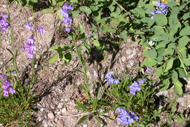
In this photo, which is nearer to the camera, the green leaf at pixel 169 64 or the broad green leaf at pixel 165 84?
the green leaf at pixel 169 64

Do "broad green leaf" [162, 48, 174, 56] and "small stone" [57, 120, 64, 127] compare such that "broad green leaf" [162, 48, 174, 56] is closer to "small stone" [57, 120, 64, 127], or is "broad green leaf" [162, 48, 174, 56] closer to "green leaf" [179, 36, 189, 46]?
"green leaf" [179, 36, 189, 46]

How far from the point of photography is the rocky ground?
2346 mm

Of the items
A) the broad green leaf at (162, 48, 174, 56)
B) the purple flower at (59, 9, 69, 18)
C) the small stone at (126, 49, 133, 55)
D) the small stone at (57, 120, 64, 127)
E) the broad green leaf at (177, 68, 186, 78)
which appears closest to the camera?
the purple flower at (59, 9, 69, 18)

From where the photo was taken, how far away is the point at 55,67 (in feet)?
8.41

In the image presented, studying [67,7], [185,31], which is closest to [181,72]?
[185,31]

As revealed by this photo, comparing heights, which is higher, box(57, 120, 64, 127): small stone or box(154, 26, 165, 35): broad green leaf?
box(154, 26, 165, 35): broad green leaf

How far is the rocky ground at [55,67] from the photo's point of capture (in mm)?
2346

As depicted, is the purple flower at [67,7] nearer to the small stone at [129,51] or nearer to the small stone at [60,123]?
the small stone at [129,51]

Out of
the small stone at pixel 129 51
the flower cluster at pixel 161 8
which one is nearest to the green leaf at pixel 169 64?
the flower cluster at pixel 161 8

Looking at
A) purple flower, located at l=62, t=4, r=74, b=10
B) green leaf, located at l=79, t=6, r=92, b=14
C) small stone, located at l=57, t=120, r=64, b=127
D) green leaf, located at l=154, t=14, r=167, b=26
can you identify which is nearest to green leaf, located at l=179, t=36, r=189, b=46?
green leaf, located at l=154, t=14, r=167, b=26

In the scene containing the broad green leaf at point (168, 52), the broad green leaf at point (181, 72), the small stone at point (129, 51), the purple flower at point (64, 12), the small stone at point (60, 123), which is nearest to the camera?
the purple flower at point (64, 12)

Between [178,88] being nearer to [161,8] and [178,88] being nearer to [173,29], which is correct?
[173,29]

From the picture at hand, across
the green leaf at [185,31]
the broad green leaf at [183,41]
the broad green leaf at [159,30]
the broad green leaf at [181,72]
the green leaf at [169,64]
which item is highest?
the broad green leaf at [159,30]

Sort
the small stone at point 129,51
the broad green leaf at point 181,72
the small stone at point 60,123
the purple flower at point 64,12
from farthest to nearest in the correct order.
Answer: the small stone at point 129,51
the small stone at point 60,123
the broad green leaf at point 181,72
the purple flower at point 64,12
